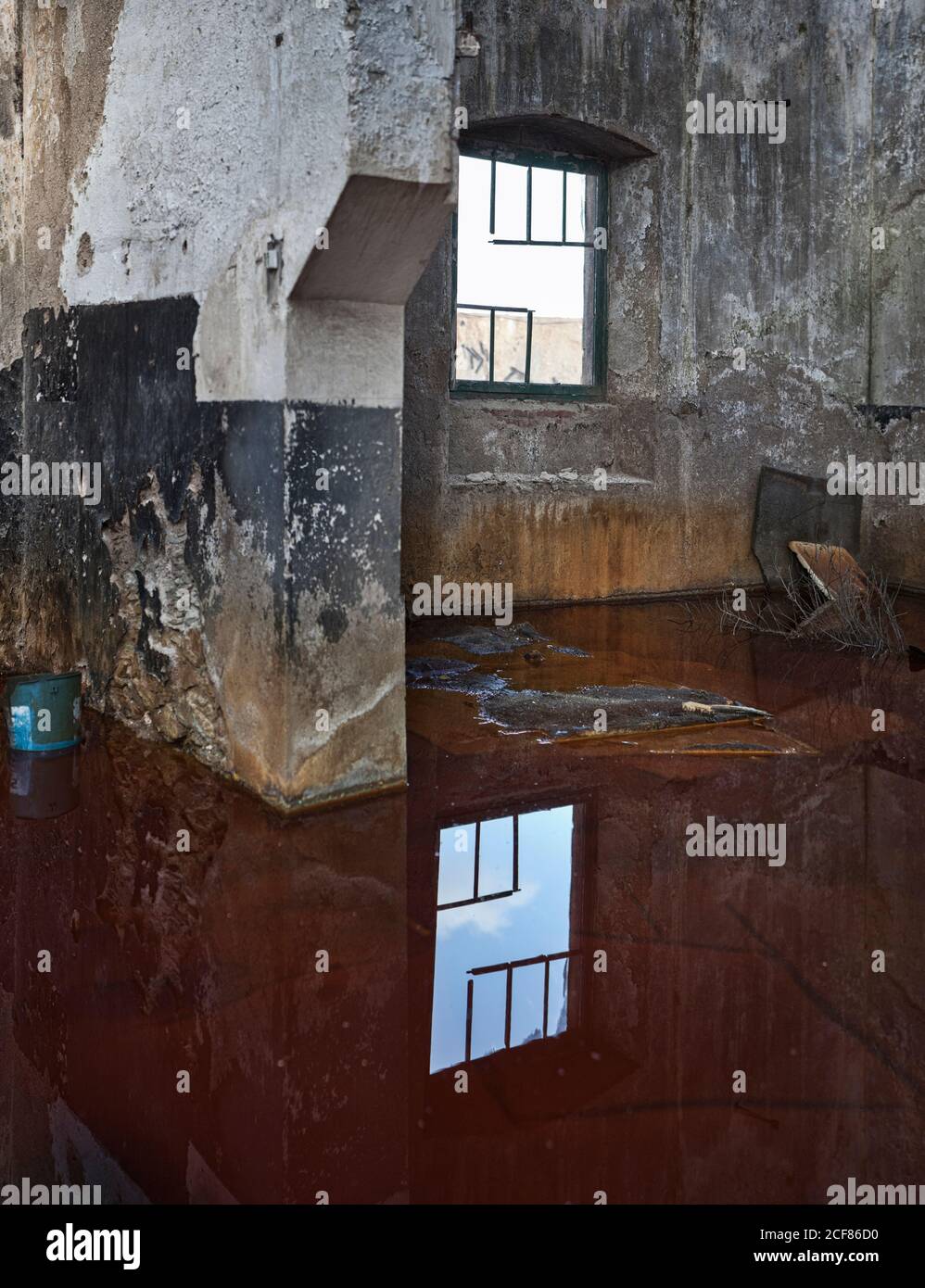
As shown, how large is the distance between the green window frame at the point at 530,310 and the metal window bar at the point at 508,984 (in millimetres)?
4385

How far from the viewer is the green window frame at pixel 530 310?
6590 mm

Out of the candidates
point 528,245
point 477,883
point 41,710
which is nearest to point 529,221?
point 528,245

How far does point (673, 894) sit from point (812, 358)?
548cm

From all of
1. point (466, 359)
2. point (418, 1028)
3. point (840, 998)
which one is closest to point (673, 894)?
point (840, 998)

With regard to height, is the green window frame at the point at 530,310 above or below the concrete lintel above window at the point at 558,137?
below

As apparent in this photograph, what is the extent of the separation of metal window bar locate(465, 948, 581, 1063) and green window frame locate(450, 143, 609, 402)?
173 inches

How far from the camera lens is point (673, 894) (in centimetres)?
Answer: 296

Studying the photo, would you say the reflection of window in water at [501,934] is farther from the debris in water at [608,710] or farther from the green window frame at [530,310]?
the green window frame at [530,310]

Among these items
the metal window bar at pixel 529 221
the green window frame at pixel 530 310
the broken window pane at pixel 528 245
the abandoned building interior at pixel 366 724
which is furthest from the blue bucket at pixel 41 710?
the metal window bar at pixel 529 221

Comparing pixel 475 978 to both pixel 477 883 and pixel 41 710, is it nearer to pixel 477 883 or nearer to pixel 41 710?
pixel 477 883

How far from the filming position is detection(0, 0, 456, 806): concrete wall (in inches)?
117

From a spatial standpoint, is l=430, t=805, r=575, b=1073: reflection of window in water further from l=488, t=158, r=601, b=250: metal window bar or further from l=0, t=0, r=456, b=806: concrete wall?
l=488, t=158, r=601, b=250: metal window bar

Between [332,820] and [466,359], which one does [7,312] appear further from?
[466,359]

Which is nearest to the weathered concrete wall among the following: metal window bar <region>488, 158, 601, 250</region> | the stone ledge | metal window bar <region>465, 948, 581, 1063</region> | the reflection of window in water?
the stone ledge
